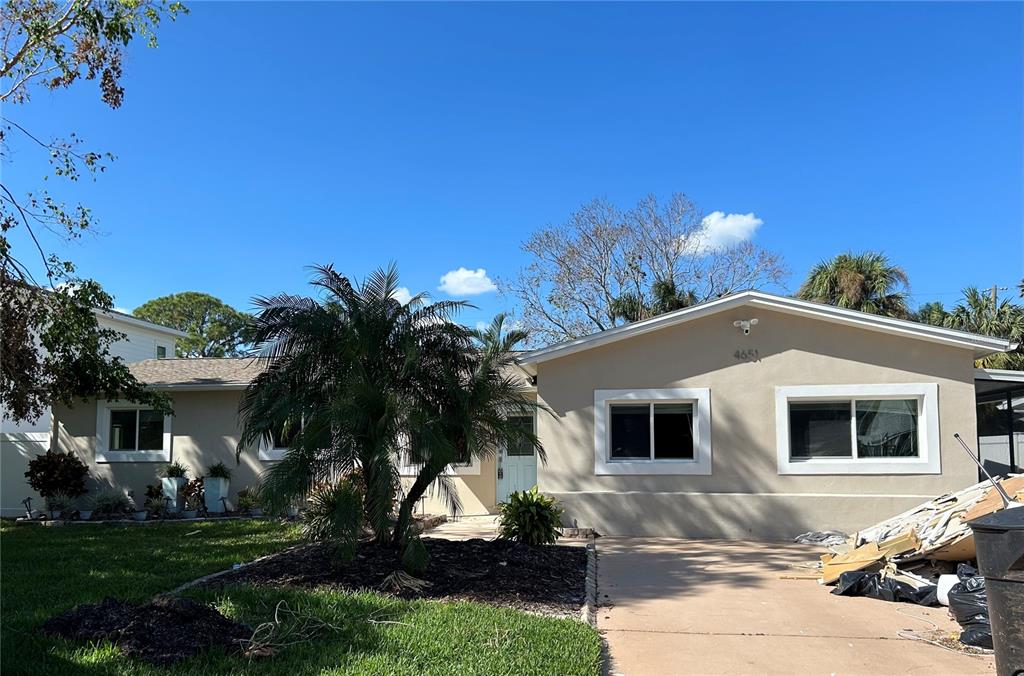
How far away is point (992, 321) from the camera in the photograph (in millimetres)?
21562

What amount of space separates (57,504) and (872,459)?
16128 mm

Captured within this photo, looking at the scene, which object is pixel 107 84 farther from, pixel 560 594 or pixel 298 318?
pixel 560 594

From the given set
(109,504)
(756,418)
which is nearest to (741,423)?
(756,418)

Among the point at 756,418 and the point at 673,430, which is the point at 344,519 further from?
the point at 756,418

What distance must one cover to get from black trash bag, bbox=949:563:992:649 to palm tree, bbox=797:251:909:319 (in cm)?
1553

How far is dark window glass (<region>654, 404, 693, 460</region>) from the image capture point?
40.6 ft

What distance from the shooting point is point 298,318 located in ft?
28.0

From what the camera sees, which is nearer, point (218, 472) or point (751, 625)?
point (751, 625)

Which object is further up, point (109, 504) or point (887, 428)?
point (887, 428)

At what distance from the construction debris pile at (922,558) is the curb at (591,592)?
9.03 feet

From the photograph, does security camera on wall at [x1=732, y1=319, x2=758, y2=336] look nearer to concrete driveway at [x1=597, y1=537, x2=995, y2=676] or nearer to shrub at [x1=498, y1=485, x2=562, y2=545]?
concrete driveway at [x1=597, y1=537, x2=995, y2=676]

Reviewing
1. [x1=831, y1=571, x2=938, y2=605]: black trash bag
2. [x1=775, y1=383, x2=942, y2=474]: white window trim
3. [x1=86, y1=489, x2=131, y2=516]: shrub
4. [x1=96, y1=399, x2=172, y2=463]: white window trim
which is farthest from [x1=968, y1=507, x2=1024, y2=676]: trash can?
[x1=86, y1=489, x2=131, y2=516]: shrub

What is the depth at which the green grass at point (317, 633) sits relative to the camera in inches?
194

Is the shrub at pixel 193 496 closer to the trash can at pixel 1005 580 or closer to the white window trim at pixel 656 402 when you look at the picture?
the white window trim at pixel 656 402
